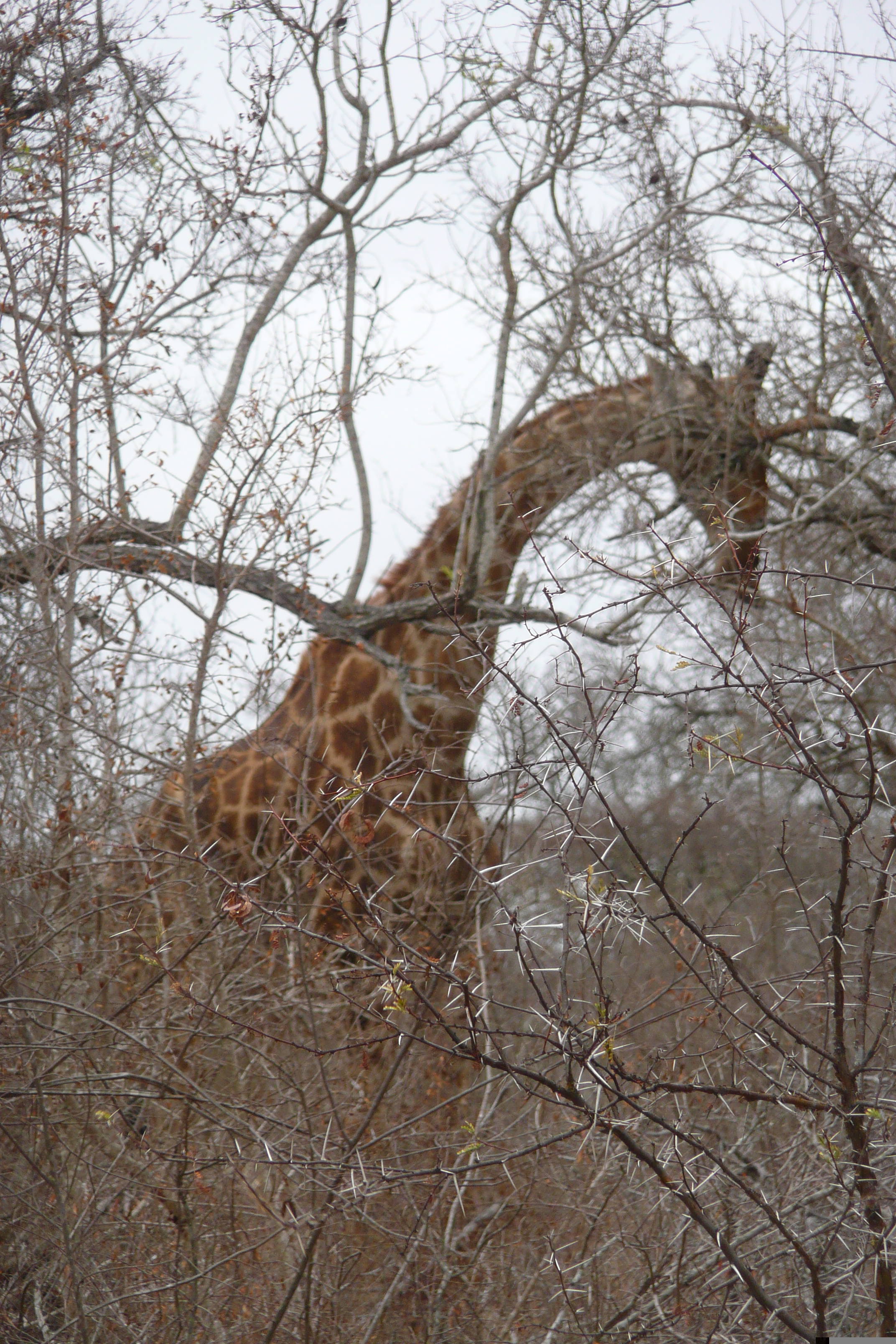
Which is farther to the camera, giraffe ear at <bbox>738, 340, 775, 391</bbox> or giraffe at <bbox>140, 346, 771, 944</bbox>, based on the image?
giraffe ear at <bbox>738, 340, 775, 391</bbox>

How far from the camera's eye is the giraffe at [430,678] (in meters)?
4.62

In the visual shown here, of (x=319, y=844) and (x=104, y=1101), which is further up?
(x=319, y=844)

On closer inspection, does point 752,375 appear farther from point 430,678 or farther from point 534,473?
point 430,678

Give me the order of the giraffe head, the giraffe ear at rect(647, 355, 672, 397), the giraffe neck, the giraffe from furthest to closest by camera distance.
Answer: the giraffe ear at rect(647, 355, 672, 397) → the giraffe head → the giraffe neck → the giraffe

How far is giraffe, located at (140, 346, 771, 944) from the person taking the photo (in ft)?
15.2

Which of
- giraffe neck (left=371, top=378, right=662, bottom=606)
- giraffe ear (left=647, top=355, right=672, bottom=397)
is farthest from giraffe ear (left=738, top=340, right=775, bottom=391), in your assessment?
giraffe neck (left=371, top=378, right=662, bottom=606)

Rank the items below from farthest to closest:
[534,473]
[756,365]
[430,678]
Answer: [756,365], [534,473], [430,678]

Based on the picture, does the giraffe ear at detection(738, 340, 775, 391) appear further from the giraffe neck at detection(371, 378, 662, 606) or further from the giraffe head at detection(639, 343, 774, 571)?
the giraffe neck at detection(371, 378, 662, 606)

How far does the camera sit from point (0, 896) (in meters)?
3.47

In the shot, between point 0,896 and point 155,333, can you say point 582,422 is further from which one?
point 0,896

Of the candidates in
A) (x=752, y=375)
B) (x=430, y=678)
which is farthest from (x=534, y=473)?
(x=752, y=375)

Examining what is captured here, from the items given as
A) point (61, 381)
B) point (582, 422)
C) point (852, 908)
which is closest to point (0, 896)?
point (61, 381)

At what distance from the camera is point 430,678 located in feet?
19.7

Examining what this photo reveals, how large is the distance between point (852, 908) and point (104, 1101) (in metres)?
2.45
